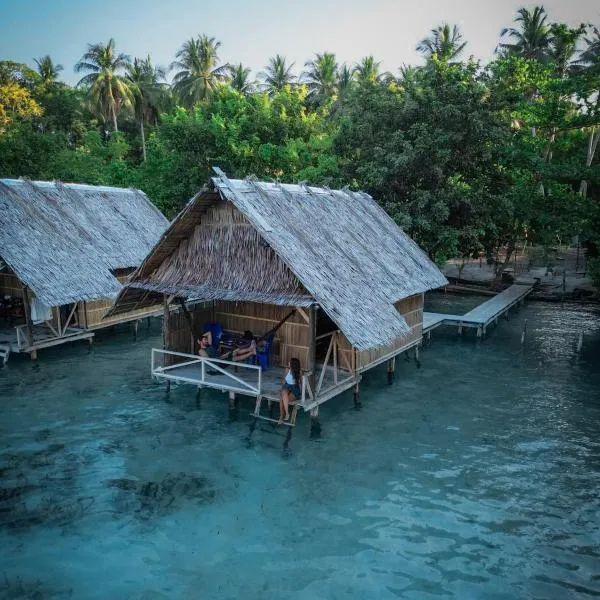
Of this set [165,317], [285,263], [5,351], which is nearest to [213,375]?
[165,317]

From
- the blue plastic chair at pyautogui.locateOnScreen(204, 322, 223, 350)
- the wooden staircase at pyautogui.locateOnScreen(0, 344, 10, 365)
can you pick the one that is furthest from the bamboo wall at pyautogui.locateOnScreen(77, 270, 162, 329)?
the blue plastic chair at pyautogui.locateOnScreen(204, 322, 223, 350)

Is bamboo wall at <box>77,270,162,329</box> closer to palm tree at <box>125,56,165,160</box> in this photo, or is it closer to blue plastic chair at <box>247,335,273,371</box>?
blue plastic chair at <box>247,335,273,371</box>

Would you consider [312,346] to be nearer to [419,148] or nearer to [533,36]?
[419,148]

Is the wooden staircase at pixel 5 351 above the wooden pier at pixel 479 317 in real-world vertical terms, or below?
below

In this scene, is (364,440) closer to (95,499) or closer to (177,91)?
(95,499)

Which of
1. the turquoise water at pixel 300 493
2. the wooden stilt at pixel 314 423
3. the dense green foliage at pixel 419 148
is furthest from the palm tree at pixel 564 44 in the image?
the wooden stilt at pixel 314 423

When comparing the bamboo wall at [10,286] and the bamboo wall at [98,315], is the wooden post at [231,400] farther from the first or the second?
the bamboo wall at [10,286]

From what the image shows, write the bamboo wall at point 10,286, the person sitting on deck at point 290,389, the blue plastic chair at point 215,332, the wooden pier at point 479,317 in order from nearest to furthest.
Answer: the person sitting on deck at point 290,389, the blue plastic chair at point 215,332, the bamboo wall at point 10,286, the wooden pier at point 479,317
